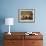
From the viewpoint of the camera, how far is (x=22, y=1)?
4.60 metres

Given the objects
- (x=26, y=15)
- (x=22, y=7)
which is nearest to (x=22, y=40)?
(x=26, y=15)

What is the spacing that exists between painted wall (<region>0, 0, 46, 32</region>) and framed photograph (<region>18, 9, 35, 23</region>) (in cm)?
10

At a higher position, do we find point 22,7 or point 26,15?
point 22,7

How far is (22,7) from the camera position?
4602mm

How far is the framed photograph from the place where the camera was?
15.1ft

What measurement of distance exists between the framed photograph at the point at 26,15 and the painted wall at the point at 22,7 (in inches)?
4.1

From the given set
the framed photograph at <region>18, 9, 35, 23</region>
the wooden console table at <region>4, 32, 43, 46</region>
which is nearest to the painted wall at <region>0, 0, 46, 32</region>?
the framed photograph at <region>18, 9, 35, 23</region>

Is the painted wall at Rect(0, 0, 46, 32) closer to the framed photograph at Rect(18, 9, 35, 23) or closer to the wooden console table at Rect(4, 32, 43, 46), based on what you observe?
the framed photograph at Rect(18, 9, 35, 23)

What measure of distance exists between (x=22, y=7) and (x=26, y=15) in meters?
0.31

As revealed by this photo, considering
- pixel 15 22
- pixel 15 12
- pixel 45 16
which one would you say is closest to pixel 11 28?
pixel 15 22

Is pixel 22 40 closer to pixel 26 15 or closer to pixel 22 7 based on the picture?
pixel 26 15

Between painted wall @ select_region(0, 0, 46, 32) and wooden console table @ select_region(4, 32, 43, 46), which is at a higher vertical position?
painted wall @ select_region(0, 0, 46, 32)

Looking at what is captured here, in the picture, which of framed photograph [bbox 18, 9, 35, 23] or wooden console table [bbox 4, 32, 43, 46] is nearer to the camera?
wooden console table [bbox 4, 32, 43, 46]

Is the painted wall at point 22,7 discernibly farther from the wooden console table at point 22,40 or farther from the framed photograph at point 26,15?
the wooden console table at point 22,40
